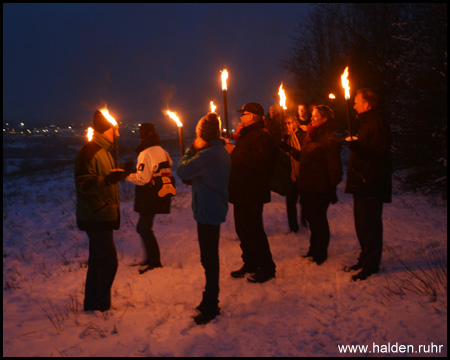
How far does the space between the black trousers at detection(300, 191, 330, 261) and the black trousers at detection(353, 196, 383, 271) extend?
1.88 ft

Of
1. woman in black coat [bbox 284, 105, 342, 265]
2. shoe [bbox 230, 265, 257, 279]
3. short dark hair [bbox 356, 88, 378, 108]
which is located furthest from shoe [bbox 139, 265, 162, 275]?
short dark hair [bbox 356, 88, 378, 108]

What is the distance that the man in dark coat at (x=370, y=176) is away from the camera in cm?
432

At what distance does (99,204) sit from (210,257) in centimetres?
142

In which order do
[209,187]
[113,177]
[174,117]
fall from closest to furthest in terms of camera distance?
[113,177] → [209,187] → [174,117]

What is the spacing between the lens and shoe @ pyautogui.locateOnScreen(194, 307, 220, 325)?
3777 millimetres

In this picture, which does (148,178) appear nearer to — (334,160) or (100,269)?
(100,269)

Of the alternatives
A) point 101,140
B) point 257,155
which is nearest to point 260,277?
point 257,155

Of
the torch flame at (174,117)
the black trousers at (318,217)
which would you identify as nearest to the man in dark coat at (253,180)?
the black trousers at (318,217)

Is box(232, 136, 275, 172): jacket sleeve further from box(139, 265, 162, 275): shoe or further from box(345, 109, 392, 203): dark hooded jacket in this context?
box(139, 265, 162, 275): shoe

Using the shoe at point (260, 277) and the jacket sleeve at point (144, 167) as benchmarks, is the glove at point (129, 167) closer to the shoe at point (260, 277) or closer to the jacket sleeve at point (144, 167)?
the jacket sleeve at point (144, 167)

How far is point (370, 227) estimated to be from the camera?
14.9ft

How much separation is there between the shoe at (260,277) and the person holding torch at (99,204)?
1.91 metres

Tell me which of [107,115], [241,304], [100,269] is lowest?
[241,304]

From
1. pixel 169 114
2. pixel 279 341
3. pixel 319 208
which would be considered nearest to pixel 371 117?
pixel 319 208
